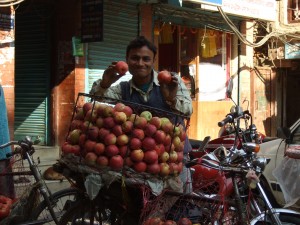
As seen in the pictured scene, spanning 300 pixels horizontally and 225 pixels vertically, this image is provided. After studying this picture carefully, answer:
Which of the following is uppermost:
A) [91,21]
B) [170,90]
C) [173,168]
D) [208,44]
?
[208,44]

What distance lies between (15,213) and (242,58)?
32.8ft

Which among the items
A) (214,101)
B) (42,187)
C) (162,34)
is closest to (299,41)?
(214,101)

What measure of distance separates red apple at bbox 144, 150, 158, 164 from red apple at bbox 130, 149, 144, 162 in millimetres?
26

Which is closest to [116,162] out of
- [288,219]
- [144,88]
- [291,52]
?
[144,88]

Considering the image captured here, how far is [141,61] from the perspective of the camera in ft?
11.5

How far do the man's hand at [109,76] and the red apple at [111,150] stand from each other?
0.57 metres

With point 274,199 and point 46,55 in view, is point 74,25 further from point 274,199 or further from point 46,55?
point 274,199

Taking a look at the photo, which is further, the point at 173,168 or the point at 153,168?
the point at 173,168

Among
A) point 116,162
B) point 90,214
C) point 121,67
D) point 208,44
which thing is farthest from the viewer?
point 208,44

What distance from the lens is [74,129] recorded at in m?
3.32

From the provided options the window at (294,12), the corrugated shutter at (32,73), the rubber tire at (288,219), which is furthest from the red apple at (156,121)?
the window at (294,12)

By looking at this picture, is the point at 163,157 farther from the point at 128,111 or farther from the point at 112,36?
the point at 112,36

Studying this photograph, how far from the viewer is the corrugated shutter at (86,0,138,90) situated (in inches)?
363

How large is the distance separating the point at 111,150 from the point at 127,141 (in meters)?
0.13
